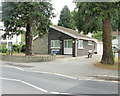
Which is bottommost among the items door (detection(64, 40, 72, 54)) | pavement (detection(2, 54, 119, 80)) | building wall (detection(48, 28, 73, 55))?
pavement (detection(2, 54, 119, 80))

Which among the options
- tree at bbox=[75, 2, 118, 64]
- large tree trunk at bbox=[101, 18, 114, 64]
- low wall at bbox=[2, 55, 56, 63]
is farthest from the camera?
low wall at bbox=[2, 55, 56, 63]

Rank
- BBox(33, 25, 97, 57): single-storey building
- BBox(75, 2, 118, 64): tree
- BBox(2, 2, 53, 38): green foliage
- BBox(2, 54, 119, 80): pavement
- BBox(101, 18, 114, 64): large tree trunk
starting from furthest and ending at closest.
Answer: BBox(33, 25, 97, 57): single-storey building, BBox(2, 2, 53, 38): green foliage, BBox(101, 18, 114, 64): large tree trunk, BBox(75, 2, 118, 64): tree, BBox(2, 54, 119, 80): pavement

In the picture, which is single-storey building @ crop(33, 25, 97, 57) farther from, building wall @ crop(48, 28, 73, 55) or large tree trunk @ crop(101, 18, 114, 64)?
large tree trunk @ crop(101, 18, 114, 64)

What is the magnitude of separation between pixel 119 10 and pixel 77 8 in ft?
14.4

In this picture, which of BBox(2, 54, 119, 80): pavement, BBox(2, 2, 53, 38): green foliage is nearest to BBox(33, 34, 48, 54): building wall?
BBox(2, 2, 53, 38): green foliage

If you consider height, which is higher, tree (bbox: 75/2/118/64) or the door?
tree (bbox: 75/2/118/64)

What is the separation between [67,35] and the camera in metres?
30.2

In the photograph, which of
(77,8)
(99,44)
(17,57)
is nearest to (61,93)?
(77,8)

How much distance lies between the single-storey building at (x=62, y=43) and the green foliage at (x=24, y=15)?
767 centimetres

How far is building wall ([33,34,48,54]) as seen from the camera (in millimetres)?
32469

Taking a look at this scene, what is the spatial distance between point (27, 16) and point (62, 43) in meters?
11.8

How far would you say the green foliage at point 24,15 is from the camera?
2042 cm

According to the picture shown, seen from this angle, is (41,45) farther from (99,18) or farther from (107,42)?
(99,18)

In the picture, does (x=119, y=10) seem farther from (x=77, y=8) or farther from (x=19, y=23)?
(x=19, y=23)
